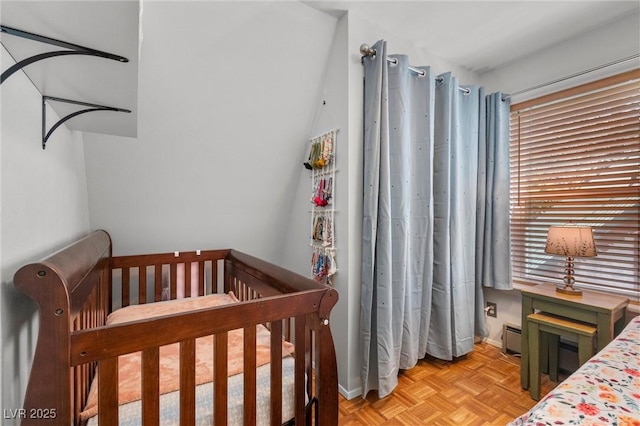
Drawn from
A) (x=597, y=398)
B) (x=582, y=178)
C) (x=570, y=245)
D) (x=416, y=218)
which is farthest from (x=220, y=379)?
(x=582, y=178)

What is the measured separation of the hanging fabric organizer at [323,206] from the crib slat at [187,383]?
3.56 feet

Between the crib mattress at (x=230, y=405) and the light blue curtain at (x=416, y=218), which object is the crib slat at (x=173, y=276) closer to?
the crib mattress at (x=230, y=405)

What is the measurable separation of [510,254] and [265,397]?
85.6 inches

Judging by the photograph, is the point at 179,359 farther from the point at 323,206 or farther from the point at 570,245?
the point at 570,245

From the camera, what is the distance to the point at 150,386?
790 millimetres

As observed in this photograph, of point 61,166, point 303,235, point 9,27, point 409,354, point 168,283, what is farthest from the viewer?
point 303,235

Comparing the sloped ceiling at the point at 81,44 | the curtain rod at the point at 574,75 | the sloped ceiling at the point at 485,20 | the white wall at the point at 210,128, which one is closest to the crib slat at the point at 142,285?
the white wall at the point at 210,128

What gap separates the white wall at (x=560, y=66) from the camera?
184 centimetres

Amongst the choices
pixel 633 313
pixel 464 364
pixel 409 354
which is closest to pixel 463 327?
pixel 464 364

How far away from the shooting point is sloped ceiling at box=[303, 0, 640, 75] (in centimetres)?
170

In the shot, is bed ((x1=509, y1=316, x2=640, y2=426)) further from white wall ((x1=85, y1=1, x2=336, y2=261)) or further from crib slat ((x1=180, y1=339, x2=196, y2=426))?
white wall ((x1=85, y1=1, x2=336, y2=261))

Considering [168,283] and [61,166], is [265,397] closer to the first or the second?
[61,166]

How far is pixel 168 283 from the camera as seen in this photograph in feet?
7.05

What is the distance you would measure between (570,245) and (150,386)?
227 cm
